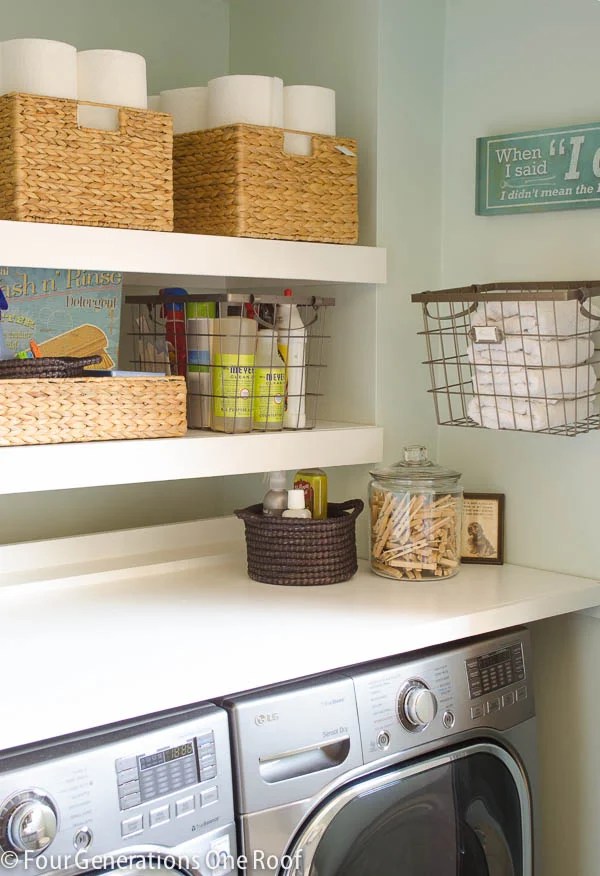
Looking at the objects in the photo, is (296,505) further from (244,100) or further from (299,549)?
(244,100)

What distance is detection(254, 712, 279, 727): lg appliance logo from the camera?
164 cm

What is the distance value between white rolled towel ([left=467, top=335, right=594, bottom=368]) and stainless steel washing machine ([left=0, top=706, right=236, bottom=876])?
88cm

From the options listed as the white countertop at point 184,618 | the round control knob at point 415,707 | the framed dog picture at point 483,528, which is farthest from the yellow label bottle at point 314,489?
the round control knob at point 415,707

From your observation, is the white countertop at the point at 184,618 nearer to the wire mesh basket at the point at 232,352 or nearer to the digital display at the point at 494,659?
the digital display at the point at 494,659

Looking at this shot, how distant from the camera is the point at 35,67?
1.85 meters

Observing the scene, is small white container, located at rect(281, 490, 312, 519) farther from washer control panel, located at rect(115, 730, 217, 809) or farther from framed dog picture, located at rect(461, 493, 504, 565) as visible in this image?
washer control panel, located at rect(115, 730, 217, 809)

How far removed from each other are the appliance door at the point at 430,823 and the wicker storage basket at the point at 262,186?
106cm

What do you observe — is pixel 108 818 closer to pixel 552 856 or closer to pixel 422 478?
pixel 422 478

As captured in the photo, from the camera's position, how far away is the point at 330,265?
2.21 meters

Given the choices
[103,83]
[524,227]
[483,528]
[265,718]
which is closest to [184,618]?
[265,718]

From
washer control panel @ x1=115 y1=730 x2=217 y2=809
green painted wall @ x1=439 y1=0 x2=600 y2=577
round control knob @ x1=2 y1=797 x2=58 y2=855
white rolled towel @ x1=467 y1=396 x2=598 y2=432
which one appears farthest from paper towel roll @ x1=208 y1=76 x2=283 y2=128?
round control knob @ x1=2 y1=797 x2=58 y2=855

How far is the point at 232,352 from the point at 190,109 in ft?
1.71

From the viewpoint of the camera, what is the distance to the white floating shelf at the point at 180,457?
1850 mm

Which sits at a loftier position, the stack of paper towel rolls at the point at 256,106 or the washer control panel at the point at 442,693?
the stack of paper towel rolls at the point at 256,106
